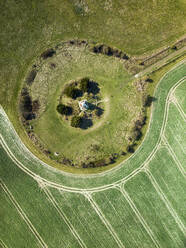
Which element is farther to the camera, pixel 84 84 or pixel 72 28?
pixel 72 28

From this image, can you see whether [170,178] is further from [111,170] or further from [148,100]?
[148,100]

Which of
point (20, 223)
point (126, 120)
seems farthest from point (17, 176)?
point (126, 120)

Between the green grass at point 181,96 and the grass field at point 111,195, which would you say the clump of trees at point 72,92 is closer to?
the grass field at point 111,195


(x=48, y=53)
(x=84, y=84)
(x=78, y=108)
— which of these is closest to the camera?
(x=84, y=84)

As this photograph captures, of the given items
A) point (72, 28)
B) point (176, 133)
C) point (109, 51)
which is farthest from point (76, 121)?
point (176, 133)

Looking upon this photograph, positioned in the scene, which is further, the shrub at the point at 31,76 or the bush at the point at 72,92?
the shrub at the point at 31,76

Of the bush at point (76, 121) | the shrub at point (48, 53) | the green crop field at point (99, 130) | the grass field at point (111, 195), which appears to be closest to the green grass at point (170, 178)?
the grass field at point (111, 195)

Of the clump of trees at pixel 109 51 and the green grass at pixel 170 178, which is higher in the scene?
the clump of trees at pixel 109 51

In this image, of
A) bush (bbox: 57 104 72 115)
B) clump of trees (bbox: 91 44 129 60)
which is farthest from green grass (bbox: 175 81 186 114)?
bush (bbox: 57 104 72 115)
